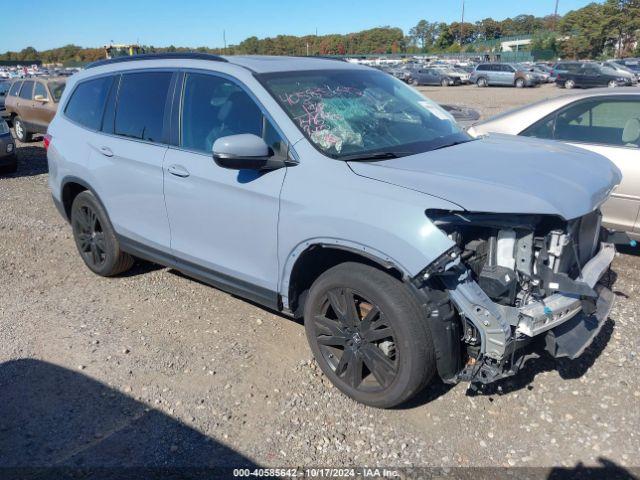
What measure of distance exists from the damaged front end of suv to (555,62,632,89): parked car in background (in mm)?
32702

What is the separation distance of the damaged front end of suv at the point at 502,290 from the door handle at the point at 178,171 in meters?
1.84

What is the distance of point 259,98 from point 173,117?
2.80 ft

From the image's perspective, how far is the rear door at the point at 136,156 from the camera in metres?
4.07

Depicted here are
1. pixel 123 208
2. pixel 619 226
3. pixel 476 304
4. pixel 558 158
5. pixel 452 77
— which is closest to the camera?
pixel 476 304

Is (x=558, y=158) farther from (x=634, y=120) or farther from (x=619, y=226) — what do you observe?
(x=634, y=120)

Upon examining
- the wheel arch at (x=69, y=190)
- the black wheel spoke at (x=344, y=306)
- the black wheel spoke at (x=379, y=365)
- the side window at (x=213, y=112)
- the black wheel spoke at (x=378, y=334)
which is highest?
the side window at (x=213, y=112)

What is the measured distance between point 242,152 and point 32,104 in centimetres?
1274

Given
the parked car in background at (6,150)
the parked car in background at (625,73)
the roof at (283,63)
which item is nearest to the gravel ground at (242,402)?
the roof at (283,63)

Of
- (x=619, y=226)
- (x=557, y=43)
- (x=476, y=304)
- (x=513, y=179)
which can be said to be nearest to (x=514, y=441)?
(x=476, y=304)

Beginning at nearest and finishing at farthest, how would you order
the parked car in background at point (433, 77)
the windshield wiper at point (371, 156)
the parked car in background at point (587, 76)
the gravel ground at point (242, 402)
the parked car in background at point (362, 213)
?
the parked car in background at point (362, 213), the gravel ground at point (242, 402), the windshield wiper at point (371, 156), the parked car in background at point (587, 76), the parked car in background at point (433, 77)

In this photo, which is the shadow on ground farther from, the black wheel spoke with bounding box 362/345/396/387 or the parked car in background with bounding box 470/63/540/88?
the parked car in background with bounding box 470/63/540/88

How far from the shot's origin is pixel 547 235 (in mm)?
2822

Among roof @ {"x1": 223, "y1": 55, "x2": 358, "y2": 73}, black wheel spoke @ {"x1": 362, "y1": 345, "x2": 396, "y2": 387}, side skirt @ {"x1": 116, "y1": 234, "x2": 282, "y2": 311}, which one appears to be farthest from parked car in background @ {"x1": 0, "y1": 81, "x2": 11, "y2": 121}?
black wheel spoke @ {"x1": 362, "y1": 345, "x2": 396, "y2": 387}

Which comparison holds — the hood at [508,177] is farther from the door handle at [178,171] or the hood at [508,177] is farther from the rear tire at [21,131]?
the rear tire at [21,131]
